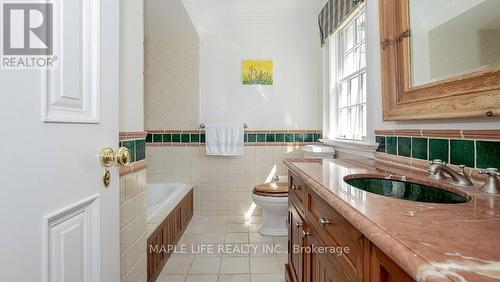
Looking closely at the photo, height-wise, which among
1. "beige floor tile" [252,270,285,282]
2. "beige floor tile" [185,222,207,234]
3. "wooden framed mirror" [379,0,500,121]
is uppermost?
"wooden framed mirror" [379,0,500,121]

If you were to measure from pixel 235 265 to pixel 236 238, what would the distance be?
1.47ft

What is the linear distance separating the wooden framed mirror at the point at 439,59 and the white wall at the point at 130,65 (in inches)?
48.9

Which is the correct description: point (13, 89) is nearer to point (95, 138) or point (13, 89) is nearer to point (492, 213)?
point (95, 138)

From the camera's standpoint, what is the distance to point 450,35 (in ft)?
3.08

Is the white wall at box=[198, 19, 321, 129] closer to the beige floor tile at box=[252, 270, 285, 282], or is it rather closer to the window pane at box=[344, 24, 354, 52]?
the window pane at box=[344, 24, 354, 52]

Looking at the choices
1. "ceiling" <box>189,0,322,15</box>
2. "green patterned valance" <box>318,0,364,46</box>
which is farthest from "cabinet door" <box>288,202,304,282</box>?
"ceiling" <box>189,0,322,15</box>

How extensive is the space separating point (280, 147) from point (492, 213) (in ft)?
7.63

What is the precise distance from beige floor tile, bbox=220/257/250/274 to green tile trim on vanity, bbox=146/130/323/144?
1.30m

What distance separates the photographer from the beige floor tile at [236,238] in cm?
223

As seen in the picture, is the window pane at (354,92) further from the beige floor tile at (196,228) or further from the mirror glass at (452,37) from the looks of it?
the beige floor tile at (196,228)

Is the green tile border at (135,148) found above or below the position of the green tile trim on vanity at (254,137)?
below

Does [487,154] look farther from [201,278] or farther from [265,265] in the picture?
[201,278]

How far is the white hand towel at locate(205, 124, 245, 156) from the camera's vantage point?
2754 millimetres

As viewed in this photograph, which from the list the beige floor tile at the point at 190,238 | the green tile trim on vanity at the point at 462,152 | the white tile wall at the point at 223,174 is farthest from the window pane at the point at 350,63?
the beige floor tile at the point at 190,238
